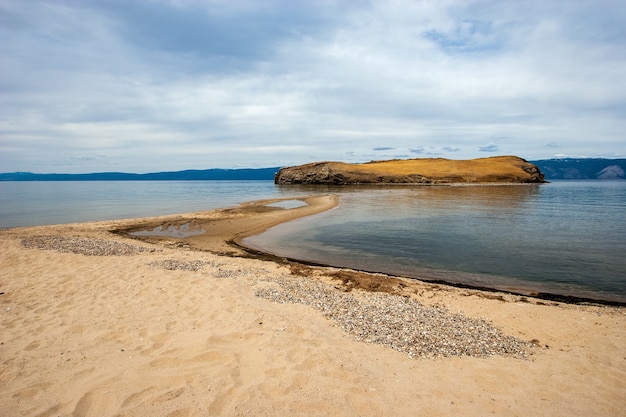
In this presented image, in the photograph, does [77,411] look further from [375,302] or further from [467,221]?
[467,221]

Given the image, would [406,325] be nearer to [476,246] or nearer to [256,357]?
[256,357]

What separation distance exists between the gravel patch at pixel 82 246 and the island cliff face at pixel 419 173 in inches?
3131

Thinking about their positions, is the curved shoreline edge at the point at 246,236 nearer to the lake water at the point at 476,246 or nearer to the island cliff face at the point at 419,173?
the lake water at the point at 476,246

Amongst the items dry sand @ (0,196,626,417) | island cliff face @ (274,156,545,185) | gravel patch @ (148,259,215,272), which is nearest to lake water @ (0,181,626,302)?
dry sand @ (0,196,626,417)

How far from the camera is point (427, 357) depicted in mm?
5953

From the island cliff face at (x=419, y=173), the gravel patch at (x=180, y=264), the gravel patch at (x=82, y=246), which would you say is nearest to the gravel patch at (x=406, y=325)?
the gravel patch at (x=180, y=264)

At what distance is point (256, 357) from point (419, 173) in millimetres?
89421

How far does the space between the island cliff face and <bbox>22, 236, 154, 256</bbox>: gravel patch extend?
79.5 m

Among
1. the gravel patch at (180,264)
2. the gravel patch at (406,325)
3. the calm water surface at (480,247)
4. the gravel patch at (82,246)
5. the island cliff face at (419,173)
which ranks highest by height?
the island cliff face at (419,173)

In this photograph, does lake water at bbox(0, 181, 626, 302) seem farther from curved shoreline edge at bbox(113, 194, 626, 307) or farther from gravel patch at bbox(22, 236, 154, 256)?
gravel patch at bbox(22, 236, 154, 256)

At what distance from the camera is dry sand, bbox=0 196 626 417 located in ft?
15.3

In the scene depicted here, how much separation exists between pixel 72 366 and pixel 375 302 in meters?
6.30

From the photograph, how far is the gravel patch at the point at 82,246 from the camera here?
13.9 meters

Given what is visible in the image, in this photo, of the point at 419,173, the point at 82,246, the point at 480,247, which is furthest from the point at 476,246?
the point at 419,173
